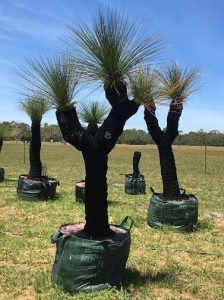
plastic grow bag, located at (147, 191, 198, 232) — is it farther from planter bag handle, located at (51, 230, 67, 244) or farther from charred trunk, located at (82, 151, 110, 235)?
planter bag handle, located at (51, 230, 67, 244)

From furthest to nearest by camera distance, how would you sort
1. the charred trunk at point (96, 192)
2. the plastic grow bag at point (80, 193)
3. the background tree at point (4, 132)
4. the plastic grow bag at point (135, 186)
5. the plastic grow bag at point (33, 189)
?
the background tree at point (4, 132) < the plastic grow bag at point (135, 186) < the plastic grow bag at point (33, 189) < the plastic grow bag at point (80, 193) < the charred trunk at point (96, 192)

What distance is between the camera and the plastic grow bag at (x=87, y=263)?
3639 millimetres

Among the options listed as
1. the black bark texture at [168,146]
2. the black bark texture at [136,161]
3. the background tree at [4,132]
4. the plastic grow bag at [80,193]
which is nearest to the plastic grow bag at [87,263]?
the black bark texture at [168,146]

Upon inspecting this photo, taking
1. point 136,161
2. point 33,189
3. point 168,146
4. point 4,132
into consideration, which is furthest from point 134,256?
point 4,132

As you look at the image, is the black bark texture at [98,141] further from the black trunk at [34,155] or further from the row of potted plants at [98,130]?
the black trunk at [34,155]

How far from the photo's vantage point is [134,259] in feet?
16.3

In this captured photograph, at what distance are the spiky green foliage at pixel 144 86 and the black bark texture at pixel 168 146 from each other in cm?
276

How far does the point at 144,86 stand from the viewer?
408cm

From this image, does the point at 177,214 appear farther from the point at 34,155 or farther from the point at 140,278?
the point at 34,155

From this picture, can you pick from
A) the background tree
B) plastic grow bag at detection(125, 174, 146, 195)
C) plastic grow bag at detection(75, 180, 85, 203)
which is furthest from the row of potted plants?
the background tree

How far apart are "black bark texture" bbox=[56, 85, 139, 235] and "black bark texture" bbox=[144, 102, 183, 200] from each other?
10.4ft

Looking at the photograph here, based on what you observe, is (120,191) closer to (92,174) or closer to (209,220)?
(209,220)

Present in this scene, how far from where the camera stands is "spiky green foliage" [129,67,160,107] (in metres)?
4.00

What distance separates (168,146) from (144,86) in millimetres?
3264
